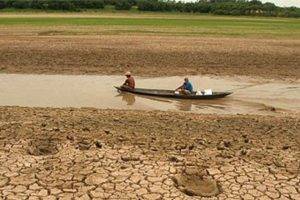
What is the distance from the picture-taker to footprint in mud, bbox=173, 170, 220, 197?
→ 9.49m

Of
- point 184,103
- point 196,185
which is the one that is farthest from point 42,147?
point 184,103

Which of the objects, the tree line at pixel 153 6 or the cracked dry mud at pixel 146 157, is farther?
the tree line at pixel 153 6

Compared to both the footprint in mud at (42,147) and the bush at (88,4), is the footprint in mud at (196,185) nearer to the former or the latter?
the footprint in mud at (42,147)

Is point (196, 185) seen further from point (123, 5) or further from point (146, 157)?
point (123, 5)

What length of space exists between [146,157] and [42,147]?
99.8 inches

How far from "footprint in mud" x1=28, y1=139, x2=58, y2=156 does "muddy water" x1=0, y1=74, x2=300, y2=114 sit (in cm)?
592

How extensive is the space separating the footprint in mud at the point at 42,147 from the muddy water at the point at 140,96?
5918mm

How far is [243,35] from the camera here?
136ft

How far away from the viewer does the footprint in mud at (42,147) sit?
36.8 feet

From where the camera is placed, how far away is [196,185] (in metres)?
9.83

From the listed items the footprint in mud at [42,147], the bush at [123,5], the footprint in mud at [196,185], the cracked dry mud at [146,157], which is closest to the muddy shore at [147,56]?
the cracked dry mud at [146,157]

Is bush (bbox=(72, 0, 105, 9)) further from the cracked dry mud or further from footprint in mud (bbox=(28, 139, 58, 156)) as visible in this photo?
footprint in mud (bbox=(28, 139, 58, 156))

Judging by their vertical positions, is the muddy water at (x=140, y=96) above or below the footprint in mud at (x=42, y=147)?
below

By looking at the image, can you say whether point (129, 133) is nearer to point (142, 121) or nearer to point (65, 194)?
point (142, 121)
